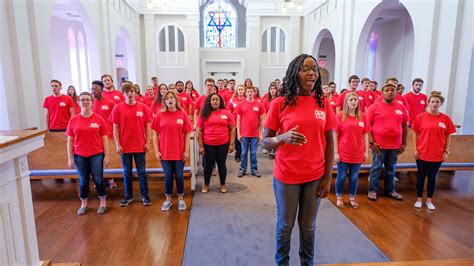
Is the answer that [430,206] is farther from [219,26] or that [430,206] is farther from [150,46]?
[219,26]

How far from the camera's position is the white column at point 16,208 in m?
1.67

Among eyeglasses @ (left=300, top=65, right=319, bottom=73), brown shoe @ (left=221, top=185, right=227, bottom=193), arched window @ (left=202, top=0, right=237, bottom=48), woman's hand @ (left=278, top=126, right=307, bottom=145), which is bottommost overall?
brown shoe @ (left=221, top=185, right=227, bottom=193)

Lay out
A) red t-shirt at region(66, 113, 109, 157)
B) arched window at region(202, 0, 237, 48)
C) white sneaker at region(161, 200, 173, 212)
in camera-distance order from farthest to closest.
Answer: arched window at region(202, 0, 237, 48) < white sneaker at region(161, 200, 173, 212) < red t-shirt at region(66, 113, 109, 157)

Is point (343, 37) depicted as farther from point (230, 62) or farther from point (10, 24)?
point (10, 24)

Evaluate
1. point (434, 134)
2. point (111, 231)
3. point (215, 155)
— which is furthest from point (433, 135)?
point (111, 231)

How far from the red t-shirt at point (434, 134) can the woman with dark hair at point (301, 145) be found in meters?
2.28

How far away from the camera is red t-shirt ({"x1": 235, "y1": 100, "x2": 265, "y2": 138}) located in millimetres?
4891

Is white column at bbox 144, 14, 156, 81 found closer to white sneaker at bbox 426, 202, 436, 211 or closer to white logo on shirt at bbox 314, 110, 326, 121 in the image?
white sneaker at bbox 426, 202, 436, 211

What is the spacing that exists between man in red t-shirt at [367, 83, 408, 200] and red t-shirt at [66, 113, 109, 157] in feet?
11.5

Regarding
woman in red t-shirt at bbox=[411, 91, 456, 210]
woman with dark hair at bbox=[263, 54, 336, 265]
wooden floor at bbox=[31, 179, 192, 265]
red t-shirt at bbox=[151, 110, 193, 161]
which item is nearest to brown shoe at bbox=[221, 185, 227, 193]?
wooden floor at bbox=[31, 179, 192, 265]

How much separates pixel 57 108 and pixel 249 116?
10.8 feet

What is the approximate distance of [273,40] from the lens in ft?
43.9

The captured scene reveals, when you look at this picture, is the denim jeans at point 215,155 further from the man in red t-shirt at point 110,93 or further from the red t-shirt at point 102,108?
the man in red t-shirt at point 110,93

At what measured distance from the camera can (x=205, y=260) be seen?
2660 mm
